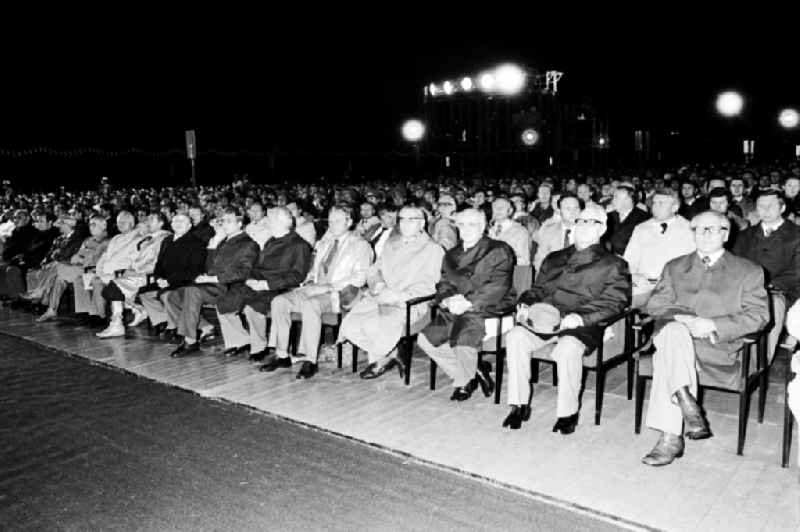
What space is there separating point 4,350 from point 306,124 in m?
26.5

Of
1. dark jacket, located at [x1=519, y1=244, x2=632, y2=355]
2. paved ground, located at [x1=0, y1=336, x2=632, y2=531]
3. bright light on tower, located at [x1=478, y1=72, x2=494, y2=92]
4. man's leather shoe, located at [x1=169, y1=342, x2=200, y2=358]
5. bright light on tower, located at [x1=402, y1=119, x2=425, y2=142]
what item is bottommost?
paved ground, located at [x1=0, y1=336, x2=632, y2=531]

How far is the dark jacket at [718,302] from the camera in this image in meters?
4.14

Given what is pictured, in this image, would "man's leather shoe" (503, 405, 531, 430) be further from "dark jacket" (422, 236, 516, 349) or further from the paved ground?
the paved ground

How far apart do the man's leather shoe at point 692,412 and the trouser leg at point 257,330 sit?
3852 mm

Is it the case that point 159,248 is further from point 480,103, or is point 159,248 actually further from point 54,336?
point 480,103

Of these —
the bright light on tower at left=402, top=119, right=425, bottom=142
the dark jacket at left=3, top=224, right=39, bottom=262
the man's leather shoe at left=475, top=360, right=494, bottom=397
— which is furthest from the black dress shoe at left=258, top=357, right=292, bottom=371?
the bright light on tower at left=402, top=119, right=425, bottom=142

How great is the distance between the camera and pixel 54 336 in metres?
Answer: 7.65

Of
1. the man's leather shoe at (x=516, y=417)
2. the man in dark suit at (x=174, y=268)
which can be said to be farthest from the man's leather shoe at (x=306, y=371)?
the man's leather shoe at (x=516, y=417)

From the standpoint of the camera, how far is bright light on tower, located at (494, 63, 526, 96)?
29734mm

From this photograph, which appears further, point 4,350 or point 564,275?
point 4,350

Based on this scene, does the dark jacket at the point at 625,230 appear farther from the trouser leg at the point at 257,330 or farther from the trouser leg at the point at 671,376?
the trouser leg at the point at 257,330

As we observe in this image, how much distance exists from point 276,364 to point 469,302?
6.48 ft

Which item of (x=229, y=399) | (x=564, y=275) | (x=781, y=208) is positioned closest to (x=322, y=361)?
(x=229, y=399)

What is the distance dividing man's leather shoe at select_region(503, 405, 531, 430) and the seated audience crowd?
0.04 feet
